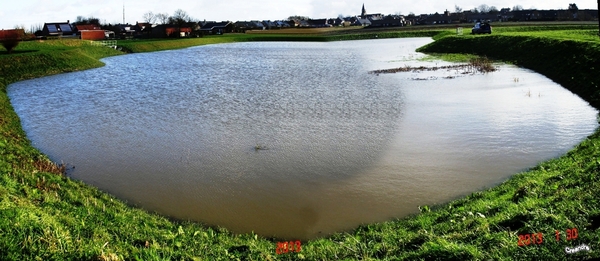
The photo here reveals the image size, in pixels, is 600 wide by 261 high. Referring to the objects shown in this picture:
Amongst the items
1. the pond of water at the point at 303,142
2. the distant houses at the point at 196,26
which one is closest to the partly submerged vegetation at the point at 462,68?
the pond of water at the point at 303,142

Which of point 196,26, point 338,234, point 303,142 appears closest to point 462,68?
point 303,142

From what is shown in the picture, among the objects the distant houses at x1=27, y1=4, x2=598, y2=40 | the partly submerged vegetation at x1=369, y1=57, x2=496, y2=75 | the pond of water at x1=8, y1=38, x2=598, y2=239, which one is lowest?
the pond of water at x1=8, y1=38, x2=598, y2=239

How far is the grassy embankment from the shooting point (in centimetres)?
640

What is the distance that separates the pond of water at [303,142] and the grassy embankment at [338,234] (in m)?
0.94

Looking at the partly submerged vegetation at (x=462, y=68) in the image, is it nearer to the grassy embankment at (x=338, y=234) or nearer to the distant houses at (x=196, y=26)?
the grassy embankment at (x=338, y=234)

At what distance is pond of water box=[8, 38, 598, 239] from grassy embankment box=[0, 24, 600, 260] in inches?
36.9

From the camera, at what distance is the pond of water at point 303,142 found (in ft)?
36.9

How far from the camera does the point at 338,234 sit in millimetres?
9266

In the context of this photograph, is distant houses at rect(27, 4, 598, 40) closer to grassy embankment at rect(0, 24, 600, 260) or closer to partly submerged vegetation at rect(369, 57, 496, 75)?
partly submerged vegetation at rect(369, 57, 496, 75)

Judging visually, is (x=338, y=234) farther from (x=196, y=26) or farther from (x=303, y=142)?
(x=196, y=26)

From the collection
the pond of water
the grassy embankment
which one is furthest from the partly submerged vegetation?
the grassy embankment

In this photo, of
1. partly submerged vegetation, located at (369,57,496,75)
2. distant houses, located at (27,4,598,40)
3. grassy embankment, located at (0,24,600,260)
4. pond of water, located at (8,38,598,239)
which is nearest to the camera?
grassy embankment, located at (0,24,600,260)

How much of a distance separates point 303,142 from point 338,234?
7.24 meters

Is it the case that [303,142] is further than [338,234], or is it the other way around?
[303,142]
